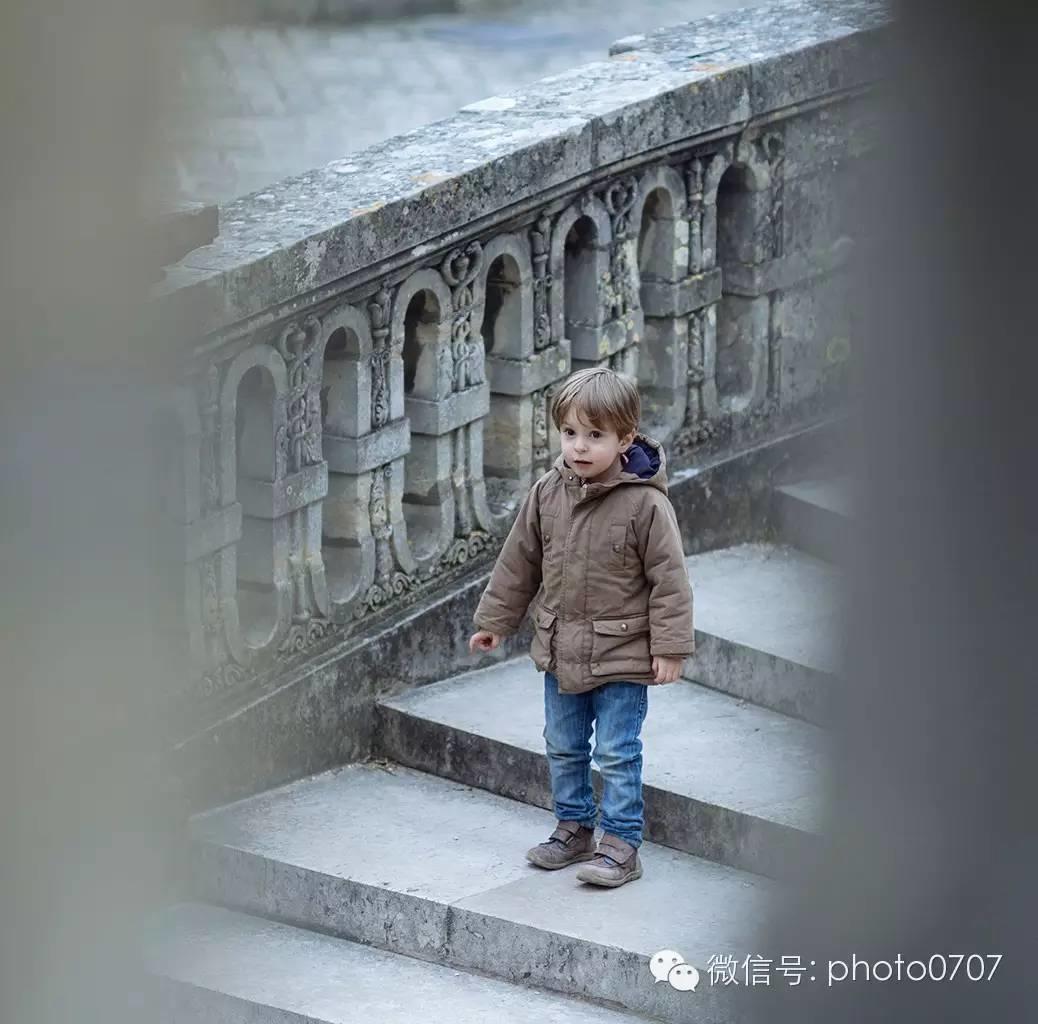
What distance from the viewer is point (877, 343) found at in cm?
73

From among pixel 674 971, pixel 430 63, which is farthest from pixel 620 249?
pixel 430 63

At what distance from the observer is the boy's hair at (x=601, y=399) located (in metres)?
3.32

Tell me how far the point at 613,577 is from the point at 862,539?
106 inches

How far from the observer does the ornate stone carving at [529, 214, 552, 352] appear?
14.1 ft

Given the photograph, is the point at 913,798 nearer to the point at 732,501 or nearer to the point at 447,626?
the point at 447,626

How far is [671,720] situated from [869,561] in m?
3.42

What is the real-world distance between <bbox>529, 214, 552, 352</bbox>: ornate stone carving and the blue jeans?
1.12m

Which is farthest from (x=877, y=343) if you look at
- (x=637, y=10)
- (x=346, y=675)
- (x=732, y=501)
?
(x=637, y=10)

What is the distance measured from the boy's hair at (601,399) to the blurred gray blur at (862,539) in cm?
251

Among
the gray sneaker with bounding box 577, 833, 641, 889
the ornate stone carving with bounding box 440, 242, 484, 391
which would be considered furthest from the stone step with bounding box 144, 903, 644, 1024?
the ornate stone carving with bounding box 440, 242, 484, 391

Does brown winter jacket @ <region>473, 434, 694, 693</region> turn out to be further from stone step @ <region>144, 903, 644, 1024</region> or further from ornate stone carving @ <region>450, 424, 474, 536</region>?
ornate stone carving @ <region>450, 424, 474, 536</region>

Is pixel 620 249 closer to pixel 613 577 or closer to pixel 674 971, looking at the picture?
pixel 613 577

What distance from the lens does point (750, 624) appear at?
436 cm

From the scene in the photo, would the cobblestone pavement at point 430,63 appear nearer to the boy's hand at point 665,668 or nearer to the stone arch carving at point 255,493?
the stone arch carving at point 255,493
